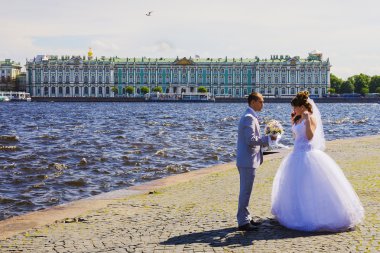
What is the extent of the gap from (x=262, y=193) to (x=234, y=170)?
282 cm

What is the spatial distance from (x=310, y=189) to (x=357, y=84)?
122836 millimetres

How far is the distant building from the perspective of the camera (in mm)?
134875

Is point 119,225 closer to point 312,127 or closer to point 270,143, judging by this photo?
point 270,143

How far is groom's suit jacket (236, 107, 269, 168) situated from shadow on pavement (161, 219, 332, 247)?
0.66 meters

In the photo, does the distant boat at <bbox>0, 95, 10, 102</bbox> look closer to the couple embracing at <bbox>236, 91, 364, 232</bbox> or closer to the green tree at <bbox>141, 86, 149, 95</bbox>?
the green tree at <bbox>141, 86, 149, 95</bbox>

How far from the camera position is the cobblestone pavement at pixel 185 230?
209 inches

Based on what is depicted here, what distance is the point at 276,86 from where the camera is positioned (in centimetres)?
12125

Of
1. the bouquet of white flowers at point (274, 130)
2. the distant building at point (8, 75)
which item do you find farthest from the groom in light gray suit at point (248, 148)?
the distant building at point (8, 75)

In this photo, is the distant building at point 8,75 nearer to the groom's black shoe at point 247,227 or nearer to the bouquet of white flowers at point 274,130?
the bouquet of white flowers at point 274,130

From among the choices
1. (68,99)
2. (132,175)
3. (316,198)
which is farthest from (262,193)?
(68,99)

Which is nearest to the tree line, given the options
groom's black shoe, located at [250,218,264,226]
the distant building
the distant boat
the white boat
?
the white boat

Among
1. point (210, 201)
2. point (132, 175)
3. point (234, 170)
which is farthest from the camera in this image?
point (132, 175)

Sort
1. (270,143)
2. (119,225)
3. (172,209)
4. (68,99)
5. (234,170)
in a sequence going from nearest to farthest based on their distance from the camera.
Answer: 1. (270,143)
2. (119,225)
3. (172,209)
4. (234,170)
5. (68,99)

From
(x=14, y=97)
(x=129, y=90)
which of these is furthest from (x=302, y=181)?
(x=14, y=97)
